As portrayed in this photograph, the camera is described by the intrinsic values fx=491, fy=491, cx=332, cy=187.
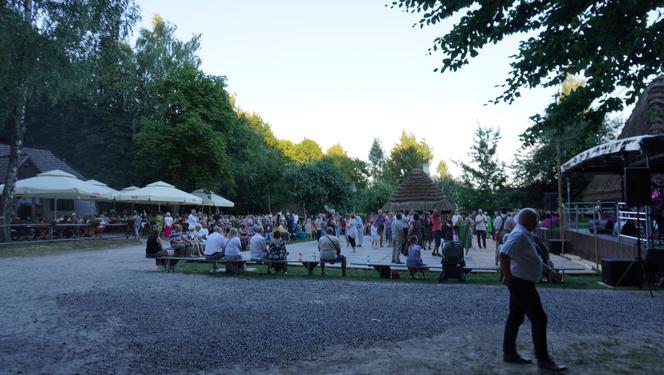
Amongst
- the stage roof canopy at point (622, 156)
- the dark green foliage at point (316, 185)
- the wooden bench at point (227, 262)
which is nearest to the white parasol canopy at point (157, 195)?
the wooden bench at point (227, 262)

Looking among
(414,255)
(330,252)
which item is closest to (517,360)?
(414,255)

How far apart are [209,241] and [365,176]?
6829cm

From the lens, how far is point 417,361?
5.27 metres

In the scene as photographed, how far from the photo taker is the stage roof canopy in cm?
1126

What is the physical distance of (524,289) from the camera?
5.06m

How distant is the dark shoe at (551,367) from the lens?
4847 mm

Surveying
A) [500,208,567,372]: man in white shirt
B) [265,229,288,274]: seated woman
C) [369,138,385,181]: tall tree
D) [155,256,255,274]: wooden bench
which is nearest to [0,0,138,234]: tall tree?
[155,256,255,274]: wooden bench

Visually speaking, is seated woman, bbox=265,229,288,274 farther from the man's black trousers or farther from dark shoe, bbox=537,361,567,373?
dark shoe, bbox=537,361,567,373

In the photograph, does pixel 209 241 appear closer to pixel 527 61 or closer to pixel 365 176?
pixel 527 61

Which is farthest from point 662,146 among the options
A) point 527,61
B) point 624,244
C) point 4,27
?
point 4,27

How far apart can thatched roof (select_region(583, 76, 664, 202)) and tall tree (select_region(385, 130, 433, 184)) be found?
42617mm

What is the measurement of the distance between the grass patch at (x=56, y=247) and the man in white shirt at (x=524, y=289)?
17.6m

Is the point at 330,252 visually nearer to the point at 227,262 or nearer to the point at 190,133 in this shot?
the point at 227,262

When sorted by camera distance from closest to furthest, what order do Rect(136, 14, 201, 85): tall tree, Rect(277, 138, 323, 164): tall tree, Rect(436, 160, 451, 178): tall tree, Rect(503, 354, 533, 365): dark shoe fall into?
Rect(503, 354, 533, 365): dark shoe
Rect(136, 14, 201, 85): tall tree
Rect(277, 138, 323, 164): tall tree
Rect(436, 160, 451, 178): tall tree
